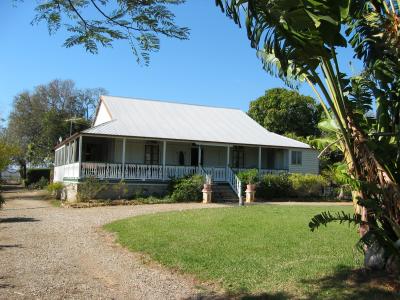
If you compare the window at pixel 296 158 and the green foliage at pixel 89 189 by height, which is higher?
the window at pixel 296 158

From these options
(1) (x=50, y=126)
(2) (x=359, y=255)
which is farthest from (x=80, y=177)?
(1) (x=50, y=126)

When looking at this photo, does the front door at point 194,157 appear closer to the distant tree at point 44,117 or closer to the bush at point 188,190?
the bush at point 188,190

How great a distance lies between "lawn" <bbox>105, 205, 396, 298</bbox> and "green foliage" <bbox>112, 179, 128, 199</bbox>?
913 cm

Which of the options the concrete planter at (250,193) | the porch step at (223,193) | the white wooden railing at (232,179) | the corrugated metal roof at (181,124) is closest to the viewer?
the concrete planter at (250,193)

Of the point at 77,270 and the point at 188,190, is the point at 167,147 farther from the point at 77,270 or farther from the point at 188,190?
the point at 77,270

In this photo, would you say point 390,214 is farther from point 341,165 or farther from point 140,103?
point 140,103

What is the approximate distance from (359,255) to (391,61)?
3.58 m

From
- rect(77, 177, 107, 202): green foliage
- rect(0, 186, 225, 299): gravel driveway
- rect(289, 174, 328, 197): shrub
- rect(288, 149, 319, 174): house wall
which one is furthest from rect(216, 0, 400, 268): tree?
rect(288, 149, 319, 174): house wall

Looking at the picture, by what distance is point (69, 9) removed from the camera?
457 centimetres

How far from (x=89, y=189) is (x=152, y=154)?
275 inches

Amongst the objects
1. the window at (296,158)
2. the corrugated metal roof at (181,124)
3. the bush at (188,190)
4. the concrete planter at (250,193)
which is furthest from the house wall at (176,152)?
the window at (296,158)

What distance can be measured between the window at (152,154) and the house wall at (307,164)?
28.4 feet

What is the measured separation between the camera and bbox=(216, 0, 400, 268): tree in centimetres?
431

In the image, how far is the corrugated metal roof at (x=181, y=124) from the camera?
1068 inches
